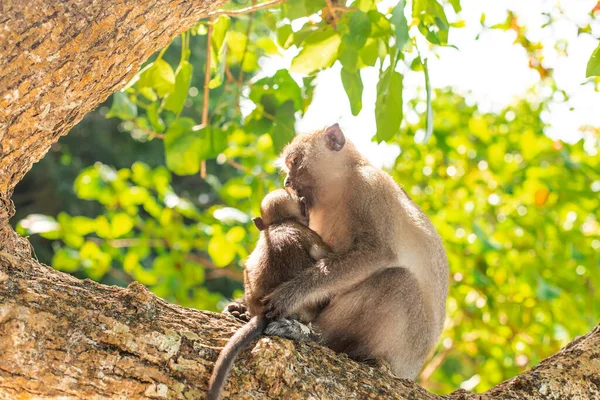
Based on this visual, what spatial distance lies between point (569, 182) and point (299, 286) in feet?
13.2

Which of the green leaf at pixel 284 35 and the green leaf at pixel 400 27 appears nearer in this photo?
the green leaf at pixel 400 27

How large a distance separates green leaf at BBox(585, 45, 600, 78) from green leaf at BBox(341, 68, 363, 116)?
1.18m

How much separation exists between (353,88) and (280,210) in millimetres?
959

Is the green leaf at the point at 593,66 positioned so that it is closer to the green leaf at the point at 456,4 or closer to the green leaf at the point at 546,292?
the green leaf at the point at 456,4

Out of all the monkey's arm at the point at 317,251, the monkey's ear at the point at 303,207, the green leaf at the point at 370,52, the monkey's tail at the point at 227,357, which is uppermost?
the green leaf at the point at 370,52

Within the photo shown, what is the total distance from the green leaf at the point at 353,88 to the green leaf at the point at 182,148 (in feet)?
4.20

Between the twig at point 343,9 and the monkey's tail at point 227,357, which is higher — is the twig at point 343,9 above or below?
above

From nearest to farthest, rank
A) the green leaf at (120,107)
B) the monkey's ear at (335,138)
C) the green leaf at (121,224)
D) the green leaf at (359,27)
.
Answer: the green leaf at (359,27) < the green leaf at (120,107) < the monkey's ear at (335,138) < the green leaf at (121,224)

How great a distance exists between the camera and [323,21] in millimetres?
3975

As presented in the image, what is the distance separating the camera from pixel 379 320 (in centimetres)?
383

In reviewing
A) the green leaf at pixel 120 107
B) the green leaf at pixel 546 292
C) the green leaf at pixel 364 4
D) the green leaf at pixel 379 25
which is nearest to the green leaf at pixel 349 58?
the green leaf at pixel 379 25

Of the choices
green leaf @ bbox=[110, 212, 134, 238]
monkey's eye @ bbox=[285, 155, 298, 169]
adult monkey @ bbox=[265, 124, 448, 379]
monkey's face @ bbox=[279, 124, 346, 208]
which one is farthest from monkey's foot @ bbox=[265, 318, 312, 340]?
green leaf @ bbox=[110, 212, 134, 238]

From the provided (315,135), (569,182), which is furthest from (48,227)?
(569,182)

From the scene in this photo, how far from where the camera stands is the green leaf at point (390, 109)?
11.6ft
